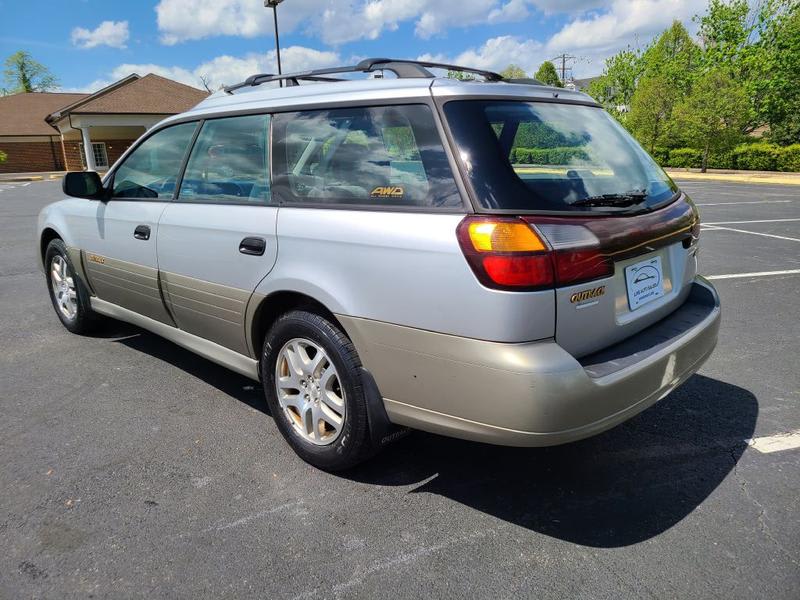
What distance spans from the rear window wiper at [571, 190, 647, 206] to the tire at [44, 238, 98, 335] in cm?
385

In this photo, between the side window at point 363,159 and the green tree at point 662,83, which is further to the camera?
the green tree at point 662,83

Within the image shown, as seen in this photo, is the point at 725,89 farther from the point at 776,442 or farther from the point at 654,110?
the point at 776,442

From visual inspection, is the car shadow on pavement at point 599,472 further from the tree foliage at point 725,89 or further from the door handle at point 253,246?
the tree foliage at point 725,89

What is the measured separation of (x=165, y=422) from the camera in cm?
347

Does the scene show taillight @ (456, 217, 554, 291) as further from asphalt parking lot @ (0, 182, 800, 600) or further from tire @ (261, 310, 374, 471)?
asphalt parking lot @ (0, 182, 800, 600)

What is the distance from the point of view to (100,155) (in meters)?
37.3

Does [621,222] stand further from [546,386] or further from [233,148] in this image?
[233,148]

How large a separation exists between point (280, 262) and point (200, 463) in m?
1.11

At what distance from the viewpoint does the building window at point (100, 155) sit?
3700 centimetres

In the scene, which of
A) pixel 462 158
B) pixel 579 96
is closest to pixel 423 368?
pixel 462 158

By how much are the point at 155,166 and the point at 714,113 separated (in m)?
32.4

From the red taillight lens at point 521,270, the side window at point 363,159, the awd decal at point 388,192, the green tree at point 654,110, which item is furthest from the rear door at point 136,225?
the green tree at point 654,110

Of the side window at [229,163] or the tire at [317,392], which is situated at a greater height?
the side window at [229,163]

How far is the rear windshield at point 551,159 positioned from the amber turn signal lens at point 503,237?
0.08 meters
